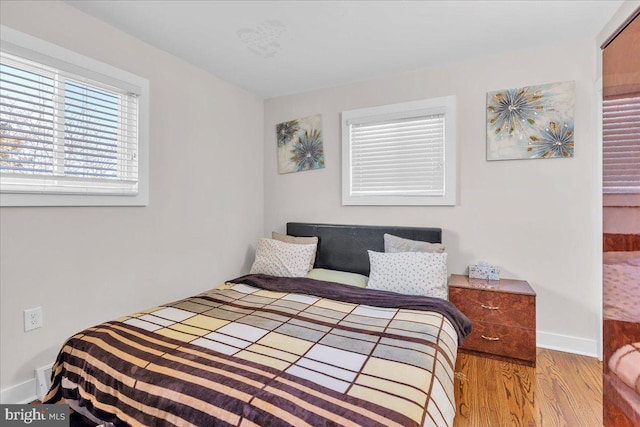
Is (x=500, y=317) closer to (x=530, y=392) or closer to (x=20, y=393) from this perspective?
(x=530, y=392)

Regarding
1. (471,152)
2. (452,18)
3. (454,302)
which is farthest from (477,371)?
(452,18)

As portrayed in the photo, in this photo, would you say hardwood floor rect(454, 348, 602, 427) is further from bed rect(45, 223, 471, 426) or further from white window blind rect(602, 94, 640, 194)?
white window blind rect(602, 94, 640, 194)

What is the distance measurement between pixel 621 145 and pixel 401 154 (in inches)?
80.5

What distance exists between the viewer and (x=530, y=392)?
6.28 ft

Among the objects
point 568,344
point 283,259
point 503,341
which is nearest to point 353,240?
point 283,259

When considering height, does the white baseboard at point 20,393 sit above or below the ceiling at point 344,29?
below

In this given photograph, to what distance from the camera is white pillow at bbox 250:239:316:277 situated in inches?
109

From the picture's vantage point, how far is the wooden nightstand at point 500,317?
2.20 m

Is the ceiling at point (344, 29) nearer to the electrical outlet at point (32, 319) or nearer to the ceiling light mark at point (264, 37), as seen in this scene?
the ceiling light mark at point (264, 37)

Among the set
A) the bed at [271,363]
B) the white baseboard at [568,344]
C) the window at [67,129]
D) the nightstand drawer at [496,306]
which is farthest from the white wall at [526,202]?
the window at [67,129]

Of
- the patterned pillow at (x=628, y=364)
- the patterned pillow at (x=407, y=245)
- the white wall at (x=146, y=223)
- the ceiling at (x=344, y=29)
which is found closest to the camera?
the patterned pillow at (x=628, y=364)

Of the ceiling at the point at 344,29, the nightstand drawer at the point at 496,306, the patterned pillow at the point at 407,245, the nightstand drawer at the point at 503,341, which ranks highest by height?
the ceiling at the point at 344,29

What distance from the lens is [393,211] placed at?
2988 mm

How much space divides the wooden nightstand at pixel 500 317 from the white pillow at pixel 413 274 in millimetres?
196
